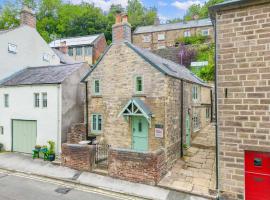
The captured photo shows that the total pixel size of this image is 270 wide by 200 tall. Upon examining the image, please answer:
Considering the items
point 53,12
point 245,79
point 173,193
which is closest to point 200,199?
point 173,193

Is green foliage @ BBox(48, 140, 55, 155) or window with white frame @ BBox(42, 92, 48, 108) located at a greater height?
window with white frame @ BBox(42, 92, 48, 108)

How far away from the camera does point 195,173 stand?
10766 mm

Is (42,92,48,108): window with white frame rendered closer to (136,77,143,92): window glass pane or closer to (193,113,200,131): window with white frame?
(136,77,143,92): window glass pane

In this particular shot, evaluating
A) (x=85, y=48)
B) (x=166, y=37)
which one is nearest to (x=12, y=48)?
(x=85, y=48)

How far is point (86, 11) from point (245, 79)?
58.4 meters

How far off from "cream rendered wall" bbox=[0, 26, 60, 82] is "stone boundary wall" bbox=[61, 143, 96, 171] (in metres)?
10.9

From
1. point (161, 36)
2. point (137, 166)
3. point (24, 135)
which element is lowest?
point (137, 166)

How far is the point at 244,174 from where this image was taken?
674 centimetres

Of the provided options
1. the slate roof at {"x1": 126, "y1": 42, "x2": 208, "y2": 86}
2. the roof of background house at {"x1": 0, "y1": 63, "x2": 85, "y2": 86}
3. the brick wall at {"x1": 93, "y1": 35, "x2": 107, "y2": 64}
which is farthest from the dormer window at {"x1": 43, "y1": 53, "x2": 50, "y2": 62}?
the brick wall at {"x1": 93, "y1": 35, "x2": 107, "y2": 64}

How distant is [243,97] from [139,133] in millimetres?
6962

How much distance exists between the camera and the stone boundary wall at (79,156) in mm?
11164

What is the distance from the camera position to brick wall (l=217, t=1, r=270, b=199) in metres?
6.54

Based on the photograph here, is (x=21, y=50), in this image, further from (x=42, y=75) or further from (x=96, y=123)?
(x=96, y=123)

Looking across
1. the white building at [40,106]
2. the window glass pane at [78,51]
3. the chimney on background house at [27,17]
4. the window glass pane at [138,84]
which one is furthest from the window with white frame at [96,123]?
the window glass pane at [78,51]
